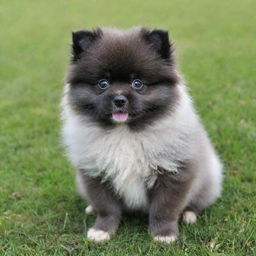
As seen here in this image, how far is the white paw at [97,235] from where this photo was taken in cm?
323

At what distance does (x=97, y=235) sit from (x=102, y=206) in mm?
215

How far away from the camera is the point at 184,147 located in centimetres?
317

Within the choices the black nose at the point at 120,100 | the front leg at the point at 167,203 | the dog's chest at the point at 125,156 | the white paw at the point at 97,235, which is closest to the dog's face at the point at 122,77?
the black nose at the point at 120,100

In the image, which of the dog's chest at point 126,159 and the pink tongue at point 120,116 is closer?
the pink tongue at point 120,116

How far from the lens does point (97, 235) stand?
10.7 ft

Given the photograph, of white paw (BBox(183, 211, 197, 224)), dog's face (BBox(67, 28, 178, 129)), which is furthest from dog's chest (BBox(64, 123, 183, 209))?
white paw (BBox(183, 211, 197, 224))

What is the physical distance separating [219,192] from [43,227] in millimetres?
1464

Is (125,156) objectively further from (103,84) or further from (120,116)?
(103,84)

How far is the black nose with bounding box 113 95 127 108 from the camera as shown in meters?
2.89

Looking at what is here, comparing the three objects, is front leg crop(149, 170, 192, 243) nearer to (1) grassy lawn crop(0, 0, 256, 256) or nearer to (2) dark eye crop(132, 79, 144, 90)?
(1) grassy lawn crop(0, 0, 256, 256)

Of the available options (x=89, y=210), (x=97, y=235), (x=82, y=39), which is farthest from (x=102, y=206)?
(x=82, y=39)

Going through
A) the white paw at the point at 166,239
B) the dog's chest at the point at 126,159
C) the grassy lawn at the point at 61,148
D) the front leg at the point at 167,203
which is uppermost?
the dog's chest at the point at 126,159

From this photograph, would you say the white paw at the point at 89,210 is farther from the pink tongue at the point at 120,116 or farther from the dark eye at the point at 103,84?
the dark eye at the point at 103,84

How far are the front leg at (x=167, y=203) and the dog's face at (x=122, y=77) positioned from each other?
0.44 metres
